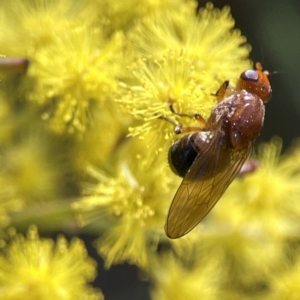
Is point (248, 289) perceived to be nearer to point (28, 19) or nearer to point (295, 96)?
point (295, 96)

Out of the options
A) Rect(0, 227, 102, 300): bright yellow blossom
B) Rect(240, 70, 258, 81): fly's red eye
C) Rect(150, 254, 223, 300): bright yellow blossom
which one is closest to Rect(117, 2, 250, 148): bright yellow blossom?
Rect(240, 70, 258, 81): fly's red eye

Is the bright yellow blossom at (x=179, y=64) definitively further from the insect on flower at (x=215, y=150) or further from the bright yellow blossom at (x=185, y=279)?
the bright yellow blossom at (x=185, y=279)

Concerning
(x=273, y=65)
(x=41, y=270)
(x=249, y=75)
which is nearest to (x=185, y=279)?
(x=41, y=270)

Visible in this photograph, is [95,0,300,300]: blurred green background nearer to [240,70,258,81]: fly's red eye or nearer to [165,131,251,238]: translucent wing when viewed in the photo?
[240,70,258,81]: fly's red eye

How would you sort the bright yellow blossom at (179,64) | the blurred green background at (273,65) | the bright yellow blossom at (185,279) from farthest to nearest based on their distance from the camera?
the blurred green background at (273,65) < the bright yellow blossom at (185,279) < the bright yellow blossom at (179,64)

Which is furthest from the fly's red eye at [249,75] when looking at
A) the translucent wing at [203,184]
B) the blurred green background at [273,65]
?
the blurred green background at [273,65]

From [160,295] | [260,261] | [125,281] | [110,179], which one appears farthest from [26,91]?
[125,281]

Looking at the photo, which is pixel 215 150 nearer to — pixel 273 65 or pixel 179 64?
pixel 179 64

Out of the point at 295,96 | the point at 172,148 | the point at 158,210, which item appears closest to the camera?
the point at 172,148
